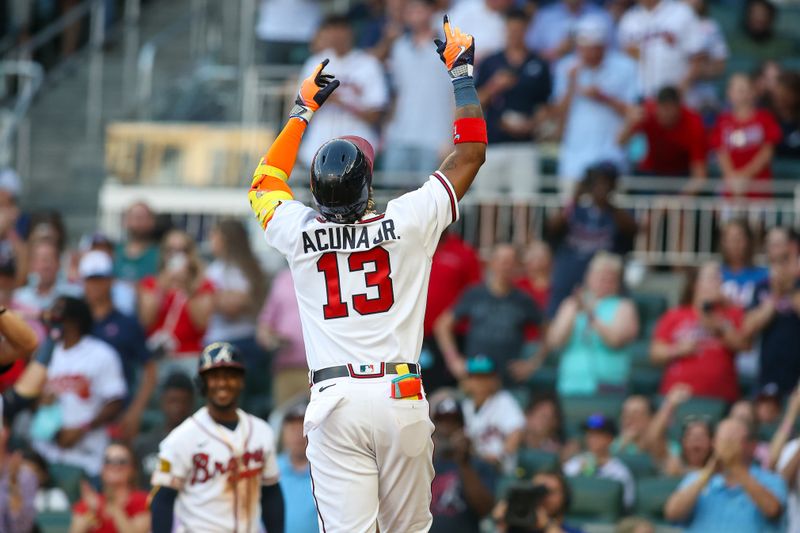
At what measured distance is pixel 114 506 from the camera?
33.5 ft

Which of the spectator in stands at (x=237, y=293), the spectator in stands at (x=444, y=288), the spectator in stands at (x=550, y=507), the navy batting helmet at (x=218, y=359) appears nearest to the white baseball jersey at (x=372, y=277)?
the navy batting helmet at (x=218, y=359)

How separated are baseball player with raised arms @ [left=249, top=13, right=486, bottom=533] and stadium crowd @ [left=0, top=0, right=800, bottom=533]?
3113mm

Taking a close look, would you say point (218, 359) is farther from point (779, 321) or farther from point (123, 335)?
point (779, 321)

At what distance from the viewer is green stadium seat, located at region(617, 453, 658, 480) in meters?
10.7

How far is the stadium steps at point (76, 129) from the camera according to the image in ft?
56.6

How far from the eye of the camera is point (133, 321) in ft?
39.2

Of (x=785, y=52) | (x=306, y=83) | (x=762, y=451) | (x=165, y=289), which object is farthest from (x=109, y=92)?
(x=306, y=83)

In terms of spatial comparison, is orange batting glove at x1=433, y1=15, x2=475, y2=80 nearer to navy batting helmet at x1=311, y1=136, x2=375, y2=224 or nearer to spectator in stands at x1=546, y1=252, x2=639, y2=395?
navy batting helmet at x1=311, y1=136, x2=375, y2=224

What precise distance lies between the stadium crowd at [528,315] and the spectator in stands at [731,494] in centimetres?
1

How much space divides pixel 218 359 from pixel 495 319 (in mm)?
4214

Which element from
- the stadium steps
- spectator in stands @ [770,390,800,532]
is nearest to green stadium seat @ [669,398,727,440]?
spectator in stands @ [770,390,800,532]

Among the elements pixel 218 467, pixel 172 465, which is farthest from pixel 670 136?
pixel 172 465

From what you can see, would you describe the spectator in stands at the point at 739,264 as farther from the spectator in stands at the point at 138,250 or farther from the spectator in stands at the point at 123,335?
the spectator in stands at the point at 138,250

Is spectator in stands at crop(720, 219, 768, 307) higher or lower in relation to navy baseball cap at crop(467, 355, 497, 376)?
higher
